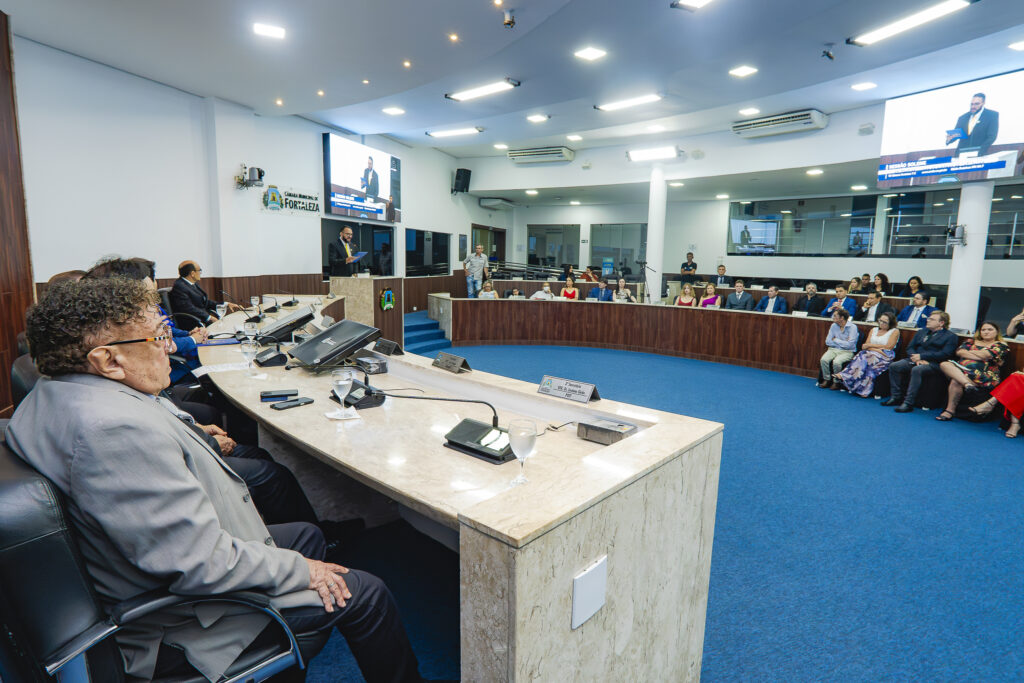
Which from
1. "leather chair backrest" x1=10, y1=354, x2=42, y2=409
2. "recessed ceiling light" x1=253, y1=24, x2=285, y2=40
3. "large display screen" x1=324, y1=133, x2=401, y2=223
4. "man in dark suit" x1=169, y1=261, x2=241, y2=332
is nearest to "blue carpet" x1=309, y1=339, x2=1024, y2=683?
"leather chair backrest" x1=10, y1=354, x2=42, y2=409

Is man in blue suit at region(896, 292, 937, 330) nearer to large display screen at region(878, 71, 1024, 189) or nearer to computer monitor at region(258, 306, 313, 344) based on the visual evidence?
large display screen at region(878, 71, 1024, 189)

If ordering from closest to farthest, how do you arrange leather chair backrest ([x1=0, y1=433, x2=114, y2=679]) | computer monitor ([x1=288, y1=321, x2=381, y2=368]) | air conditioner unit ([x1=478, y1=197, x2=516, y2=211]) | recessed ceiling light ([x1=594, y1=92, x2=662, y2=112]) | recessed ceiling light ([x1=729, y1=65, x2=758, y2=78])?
leather chair backrest ([x1=0, y1=433, x2=114, y2=679]) → computer monitor ([x1=288, y1=321, x2=381, y2=368]) → recessed ceiling light ([x1=729, y1=65, x2=758, y2=78]) → recessed ceiling light ([x1=594, y1=92, x2=662, y2=112]) → air conditioner unit ([x1=478, y1=197, x2=516, y2=211])

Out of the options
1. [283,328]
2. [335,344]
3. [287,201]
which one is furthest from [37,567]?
[287,201]

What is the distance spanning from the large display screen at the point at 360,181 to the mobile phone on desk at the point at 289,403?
7303 mm

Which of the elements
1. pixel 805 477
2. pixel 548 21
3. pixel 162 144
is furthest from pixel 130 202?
pixel 805 477

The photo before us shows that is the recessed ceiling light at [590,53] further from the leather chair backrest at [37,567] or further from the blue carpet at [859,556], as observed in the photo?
the leather chair backrest at [37,567]

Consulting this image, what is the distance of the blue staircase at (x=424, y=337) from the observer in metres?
8.04

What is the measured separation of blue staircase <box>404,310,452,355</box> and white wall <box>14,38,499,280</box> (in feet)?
6.22

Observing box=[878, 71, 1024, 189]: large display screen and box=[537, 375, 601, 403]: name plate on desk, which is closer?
box=[537, 375, 601, 403]: name plate on desk

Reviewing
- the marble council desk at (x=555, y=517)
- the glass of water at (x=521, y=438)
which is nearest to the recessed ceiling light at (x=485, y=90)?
the marble council desk at (x=555, y=517)

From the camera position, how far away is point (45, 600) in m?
0.86

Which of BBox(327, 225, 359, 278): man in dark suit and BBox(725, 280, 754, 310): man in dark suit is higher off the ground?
BBox(327, 225, 359, 278): man in dark suit

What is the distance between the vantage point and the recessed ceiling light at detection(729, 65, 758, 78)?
580 cm

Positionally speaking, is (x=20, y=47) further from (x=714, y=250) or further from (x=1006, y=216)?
(x=1006, y=216)
